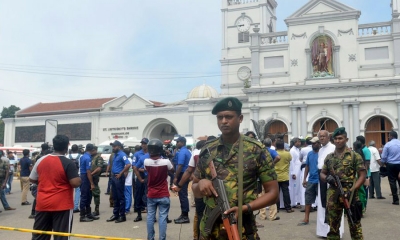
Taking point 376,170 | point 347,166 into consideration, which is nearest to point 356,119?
point 376,170

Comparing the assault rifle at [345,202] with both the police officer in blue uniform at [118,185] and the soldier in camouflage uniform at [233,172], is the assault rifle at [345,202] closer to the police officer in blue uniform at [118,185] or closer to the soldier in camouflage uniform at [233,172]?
the soldier in camouflage uniform at [233,172]

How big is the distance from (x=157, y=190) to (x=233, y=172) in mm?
3781

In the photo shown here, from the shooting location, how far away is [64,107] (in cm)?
4275

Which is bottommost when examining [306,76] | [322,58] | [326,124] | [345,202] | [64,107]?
[345,202]

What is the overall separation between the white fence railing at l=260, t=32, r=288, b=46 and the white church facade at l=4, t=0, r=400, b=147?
0.28 ft

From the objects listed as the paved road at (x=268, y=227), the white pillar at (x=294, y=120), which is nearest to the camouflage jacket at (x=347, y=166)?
the paved road at (x=268, y=227)

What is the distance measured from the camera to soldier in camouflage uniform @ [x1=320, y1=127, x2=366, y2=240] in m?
4.95

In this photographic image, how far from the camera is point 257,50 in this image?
32.0 meters

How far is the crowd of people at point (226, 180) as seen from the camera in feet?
8.77

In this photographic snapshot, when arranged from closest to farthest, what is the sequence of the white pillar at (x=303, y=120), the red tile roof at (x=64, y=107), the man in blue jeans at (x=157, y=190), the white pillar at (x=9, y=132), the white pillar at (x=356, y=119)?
the man in blue jeans at (x=157, y=190) < the white pillar at (x=356, y=119) < the white pillar at (x=303, y=120) < the red tile roof at (x=64, y=107) < the white pillar at (x=9, y=132)

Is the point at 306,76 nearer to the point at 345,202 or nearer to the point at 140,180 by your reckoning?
the point at 140,180

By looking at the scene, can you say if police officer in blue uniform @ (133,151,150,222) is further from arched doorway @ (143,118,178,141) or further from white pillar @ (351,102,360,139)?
arched doorway @ (143,118,178,141)

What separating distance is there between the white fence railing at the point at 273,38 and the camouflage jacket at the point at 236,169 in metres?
30.5

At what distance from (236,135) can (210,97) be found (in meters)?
32.2
